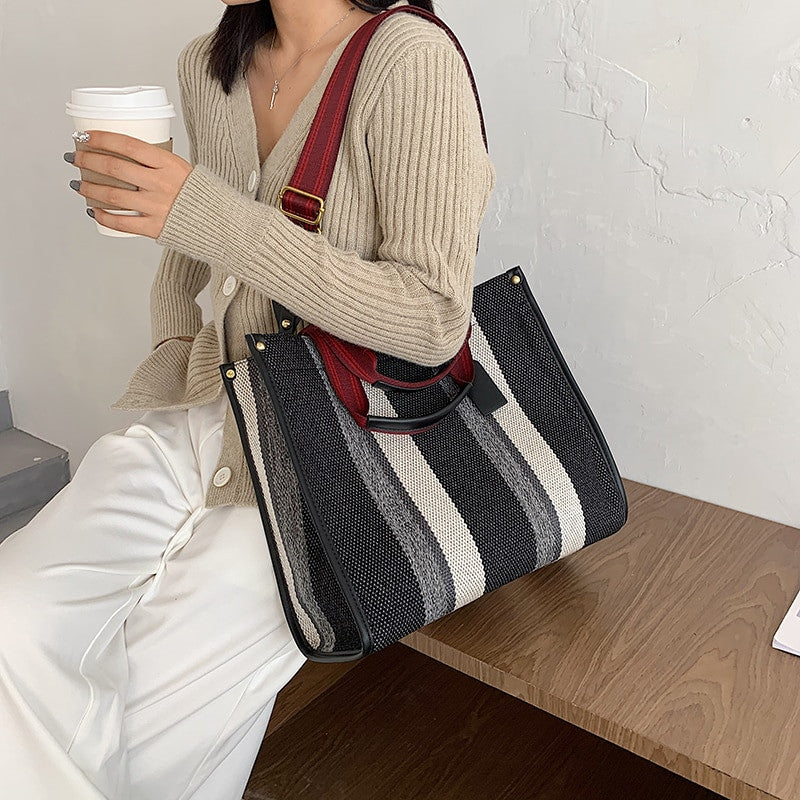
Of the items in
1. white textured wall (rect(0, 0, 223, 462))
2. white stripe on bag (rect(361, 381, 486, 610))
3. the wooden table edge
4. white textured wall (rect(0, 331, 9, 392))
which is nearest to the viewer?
the wooden table edge

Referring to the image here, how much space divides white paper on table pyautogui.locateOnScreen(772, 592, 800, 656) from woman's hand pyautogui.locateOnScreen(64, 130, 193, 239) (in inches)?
31.7

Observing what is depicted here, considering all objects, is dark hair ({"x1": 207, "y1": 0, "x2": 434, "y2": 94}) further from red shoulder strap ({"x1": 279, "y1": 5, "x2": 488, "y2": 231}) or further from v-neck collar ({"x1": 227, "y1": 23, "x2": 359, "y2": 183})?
red shoulder strap ({"x1": 279, "y1": 5, "x2": 488, "y2": 231})

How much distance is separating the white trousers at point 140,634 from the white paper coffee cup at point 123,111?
0.32 m

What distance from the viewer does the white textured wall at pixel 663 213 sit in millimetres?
1183

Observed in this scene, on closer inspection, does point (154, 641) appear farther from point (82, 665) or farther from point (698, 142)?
point (698, 142)

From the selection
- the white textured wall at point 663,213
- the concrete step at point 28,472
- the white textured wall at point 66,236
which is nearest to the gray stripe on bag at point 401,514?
the white textured wall at point 663,213

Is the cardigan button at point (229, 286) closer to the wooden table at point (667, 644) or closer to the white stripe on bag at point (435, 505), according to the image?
the white stripe on bag at point (435, 505)

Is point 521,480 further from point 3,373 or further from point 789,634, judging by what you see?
point 3,373

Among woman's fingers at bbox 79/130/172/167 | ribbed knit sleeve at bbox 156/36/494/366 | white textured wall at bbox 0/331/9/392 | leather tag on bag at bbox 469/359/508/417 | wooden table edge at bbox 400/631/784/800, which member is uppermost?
woman's fingers at bbox 79/130/172/167

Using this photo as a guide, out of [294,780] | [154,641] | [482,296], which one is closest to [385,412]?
[482,296]

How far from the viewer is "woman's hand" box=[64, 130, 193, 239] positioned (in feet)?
2.98

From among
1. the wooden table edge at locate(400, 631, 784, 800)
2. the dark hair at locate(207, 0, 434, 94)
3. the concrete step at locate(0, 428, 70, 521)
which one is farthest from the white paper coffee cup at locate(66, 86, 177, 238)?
the concrete step at locate(0, 428, 70, 521)

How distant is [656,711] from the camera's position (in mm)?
971

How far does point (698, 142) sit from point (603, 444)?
417 mm
